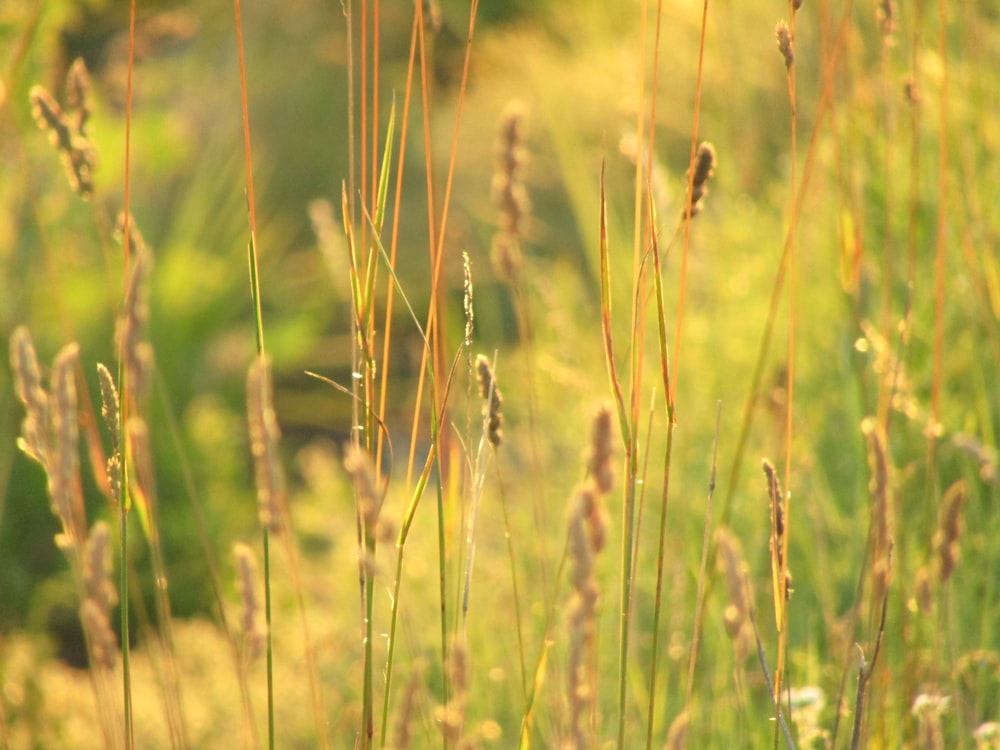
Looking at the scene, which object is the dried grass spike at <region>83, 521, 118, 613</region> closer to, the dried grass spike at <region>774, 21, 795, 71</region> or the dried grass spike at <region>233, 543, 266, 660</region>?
the dried grass spike at <region>233, 543, 266, 660</region>

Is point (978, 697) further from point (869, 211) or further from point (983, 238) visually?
point (869, 211)

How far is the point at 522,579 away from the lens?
175 centimetres

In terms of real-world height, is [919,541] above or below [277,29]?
below

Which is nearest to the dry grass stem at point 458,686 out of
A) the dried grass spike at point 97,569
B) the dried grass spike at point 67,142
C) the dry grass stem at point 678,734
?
the dry grass stem at point 678,734

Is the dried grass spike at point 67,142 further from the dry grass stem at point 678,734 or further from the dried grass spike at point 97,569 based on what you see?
the dry grass stem at point 678,734

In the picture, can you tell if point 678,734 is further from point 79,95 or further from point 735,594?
point 79,95

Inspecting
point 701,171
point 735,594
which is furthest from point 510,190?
point 735,594

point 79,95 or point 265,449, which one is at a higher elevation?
point 79,95

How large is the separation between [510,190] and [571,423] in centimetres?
121

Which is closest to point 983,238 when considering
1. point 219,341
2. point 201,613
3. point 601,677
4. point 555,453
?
point 601,677

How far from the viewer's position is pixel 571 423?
2.11 metres

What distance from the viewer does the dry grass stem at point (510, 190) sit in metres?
0.89

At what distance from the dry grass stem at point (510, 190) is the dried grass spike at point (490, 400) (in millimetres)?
226

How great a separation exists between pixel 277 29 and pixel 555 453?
6433 millimetres
